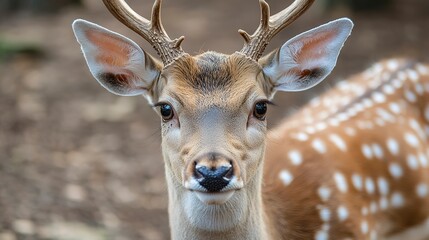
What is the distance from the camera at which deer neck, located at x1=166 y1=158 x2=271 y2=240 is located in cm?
365

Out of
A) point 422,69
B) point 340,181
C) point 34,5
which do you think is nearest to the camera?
point 340,181

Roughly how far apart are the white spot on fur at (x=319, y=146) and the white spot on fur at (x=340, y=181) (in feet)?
0.63

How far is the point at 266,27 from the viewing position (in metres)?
3.84

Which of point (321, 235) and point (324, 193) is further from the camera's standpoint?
point (324, 193)

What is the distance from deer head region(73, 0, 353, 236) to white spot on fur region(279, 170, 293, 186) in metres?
0.71

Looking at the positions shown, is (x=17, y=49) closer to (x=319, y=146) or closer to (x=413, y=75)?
(x=413, y=75)

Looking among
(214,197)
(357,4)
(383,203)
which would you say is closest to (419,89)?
(383,203)

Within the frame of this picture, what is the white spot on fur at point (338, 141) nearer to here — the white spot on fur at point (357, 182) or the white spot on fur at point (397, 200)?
the white spot on fur at point (357, 182)

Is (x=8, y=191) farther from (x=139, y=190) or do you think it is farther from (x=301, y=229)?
(x=301, y=229)

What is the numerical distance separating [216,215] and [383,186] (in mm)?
1607

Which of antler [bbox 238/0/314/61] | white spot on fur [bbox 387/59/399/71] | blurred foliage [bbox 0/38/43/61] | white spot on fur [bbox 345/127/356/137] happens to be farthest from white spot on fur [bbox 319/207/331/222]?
blurred foliage [bbox 0/38/43/61]

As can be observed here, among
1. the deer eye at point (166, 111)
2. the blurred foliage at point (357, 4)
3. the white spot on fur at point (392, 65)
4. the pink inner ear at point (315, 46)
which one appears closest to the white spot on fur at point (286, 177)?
the pink inner ear at point (315, 46)

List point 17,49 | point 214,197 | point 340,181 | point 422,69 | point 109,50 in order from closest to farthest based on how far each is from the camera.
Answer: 1. point 214,197
2. point 109,50
3. point 340,181
4. point 422,69
5. point 17,49

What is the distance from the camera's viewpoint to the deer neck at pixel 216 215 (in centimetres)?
365
